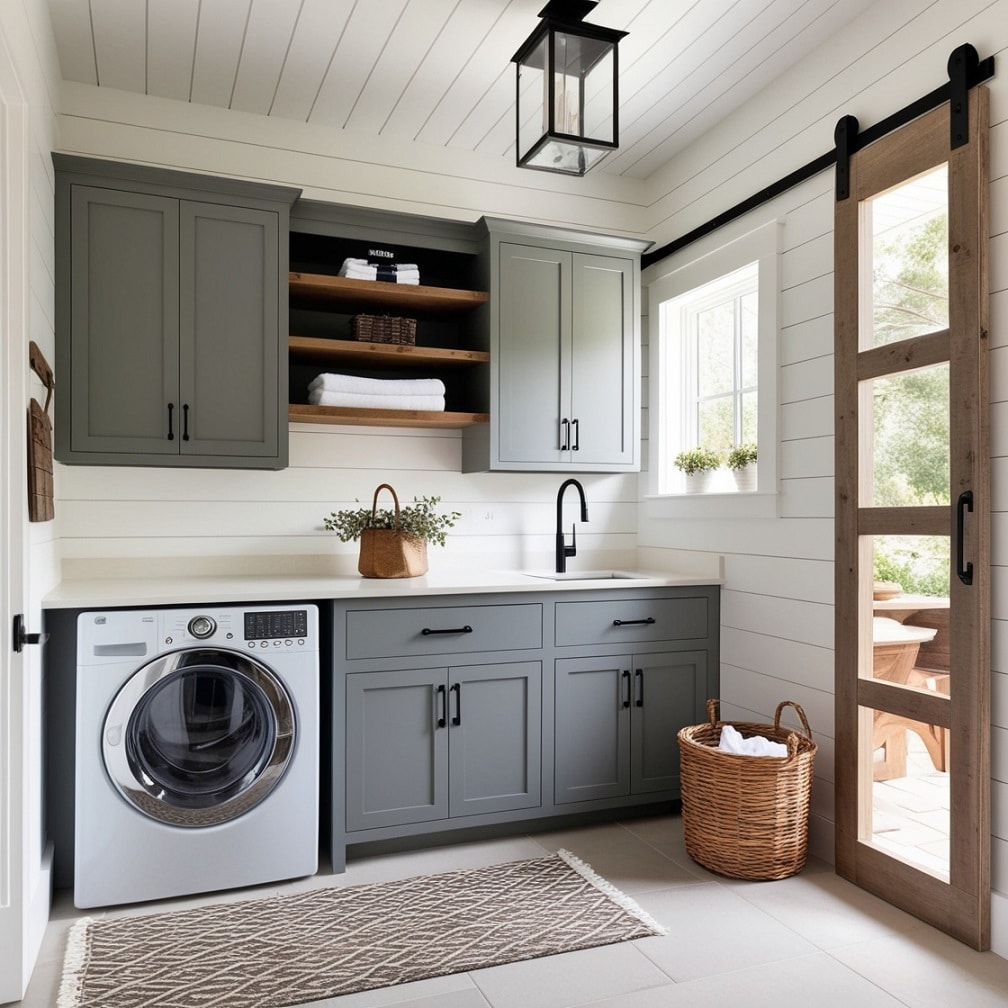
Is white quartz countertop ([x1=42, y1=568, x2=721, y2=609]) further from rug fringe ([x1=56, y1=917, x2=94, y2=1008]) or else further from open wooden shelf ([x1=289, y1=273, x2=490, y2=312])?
open wooden shelf ([x1=289, y1=273, x2=490, y2=312])

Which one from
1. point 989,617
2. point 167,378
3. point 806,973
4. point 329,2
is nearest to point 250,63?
point 329,2

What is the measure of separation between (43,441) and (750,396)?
2.51 m

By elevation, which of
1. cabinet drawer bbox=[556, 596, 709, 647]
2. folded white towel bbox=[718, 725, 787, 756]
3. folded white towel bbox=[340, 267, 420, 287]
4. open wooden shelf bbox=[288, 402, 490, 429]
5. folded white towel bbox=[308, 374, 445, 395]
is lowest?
folded white towel bbox=[718, 725, 787, 756]

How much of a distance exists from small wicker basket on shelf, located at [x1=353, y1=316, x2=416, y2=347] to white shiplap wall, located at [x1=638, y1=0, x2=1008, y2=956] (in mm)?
1281

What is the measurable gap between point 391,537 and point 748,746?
1.43 meters

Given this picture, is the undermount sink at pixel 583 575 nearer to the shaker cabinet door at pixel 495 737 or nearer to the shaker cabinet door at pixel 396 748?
the shaker cabinet door at pixel 495 737

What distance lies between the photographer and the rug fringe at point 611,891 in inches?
94.1

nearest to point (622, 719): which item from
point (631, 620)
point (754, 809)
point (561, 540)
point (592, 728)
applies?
point (592, 728)

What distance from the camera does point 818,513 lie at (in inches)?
111

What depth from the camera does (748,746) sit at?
272cm

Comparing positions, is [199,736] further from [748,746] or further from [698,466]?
[698,466]

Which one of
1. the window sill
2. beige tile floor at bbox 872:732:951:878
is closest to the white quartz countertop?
the window sill

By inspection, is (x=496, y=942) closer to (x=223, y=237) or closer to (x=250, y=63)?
(x=223, y=237)

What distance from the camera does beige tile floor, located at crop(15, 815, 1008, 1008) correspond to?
2.04 m
